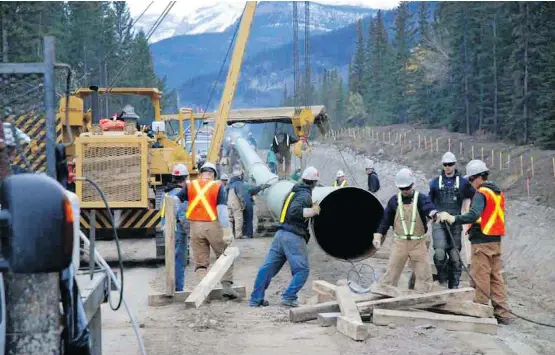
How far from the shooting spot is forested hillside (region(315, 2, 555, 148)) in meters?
42.6

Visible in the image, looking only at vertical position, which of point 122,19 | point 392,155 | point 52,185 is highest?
point 122,19

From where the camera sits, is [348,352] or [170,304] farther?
[170,304]

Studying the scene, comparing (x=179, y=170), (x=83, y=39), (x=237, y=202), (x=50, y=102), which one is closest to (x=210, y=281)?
(x=179, y=170)

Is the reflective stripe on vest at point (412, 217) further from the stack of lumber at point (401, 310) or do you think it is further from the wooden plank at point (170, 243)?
the wooden plank at point (170, 243)

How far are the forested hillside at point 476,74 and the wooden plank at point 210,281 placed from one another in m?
26.4

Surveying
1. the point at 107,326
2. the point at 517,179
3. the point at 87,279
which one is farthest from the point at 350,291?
the point at 517,179

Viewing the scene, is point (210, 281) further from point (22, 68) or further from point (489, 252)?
point (22, 68)

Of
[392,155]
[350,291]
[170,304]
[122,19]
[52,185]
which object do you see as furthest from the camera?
[122,19]

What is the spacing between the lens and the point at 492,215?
1089 cm

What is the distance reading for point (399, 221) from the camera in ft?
35.6

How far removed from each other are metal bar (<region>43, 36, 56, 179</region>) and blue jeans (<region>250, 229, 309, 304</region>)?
648 cm

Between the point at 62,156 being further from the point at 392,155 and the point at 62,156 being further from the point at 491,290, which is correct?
the point at 392,155

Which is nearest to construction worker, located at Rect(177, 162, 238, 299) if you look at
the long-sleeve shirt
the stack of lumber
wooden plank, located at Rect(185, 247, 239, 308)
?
wooden plank, located at Rect(185, 247, 239, 308)

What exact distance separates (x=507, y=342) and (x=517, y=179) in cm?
2096
